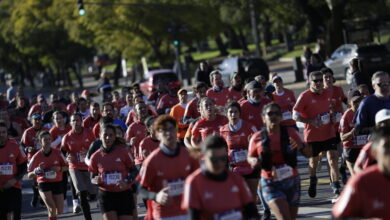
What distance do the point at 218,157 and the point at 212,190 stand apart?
273 millimetres

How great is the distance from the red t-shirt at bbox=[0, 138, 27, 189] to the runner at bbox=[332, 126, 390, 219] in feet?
22.1

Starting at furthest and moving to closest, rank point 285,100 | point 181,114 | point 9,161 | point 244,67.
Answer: point 244,67
point 181,114
point 285,100
point 9,161

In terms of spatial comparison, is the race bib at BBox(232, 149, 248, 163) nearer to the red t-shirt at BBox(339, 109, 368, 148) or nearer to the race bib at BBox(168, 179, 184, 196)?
the red t-shirt at BBox(339, 109, 368, 148)

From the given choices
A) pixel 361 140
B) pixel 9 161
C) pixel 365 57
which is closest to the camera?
pixel 9 161

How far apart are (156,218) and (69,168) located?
5.33 metres

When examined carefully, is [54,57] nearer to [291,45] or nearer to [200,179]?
[291,45]

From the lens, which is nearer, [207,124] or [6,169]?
[207,124]

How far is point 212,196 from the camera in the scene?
6996 mm

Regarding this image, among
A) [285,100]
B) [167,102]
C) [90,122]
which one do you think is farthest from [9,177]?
[167,102]

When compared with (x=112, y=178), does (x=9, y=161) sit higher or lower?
higher

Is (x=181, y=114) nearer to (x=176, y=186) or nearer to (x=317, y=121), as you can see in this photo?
(x=317, y=121)

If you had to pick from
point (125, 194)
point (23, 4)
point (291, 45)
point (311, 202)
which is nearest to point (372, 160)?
point (125, 194)

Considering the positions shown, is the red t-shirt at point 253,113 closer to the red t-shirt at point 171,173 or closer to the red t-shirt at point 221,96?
the red t-shirt at point 221,96

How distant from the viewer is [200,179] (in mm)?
6973
